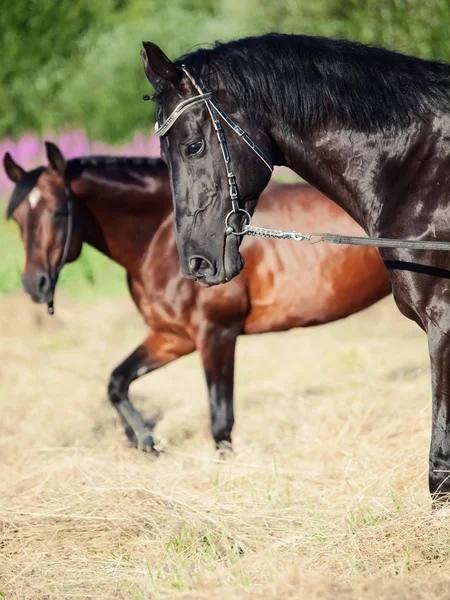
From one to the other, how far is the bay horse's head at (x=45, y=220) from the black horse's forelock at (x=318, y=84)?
7.07 feet

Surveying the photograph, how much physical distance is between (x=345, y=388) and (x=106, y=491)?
117 inches

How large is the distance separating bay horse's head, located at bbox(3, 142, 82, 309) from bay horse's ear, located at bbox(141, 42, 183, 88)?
213cm

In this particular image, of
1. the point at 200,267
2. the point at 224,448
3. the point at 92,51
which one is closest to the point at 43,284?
the point at 224,448

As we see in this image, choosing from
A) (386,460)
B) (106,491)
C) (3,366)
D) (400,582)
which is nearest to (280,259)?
(386,460)

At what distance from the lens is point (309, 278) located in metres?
5.21

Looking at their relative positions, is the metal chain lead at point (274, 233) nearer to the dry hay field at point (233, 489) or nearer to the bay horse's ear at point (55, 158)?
the dry hay field at point (233, 489)

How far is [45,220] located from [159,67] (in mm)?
2258

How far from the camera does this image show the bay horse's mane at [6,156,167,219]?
5312mm

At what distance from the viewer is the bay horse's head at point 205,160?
3.21 metres

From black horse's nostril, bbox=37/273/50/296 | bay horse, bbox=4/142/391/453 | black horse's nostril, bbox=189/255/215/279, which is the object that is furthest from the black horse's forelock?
black horse's nostril, bbox=37/273/50/296

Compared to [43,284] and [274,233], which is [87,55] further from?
[274,233]

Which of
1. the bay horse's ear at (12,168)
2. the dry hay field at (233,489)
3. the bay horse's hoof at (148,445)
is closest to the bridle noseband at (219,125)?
the dry hay field at (233,489)

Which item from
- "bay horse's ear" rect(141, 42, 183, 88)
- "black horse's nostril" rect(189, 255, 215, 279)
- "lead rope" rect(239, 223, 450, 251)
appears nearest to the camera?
"lead rope" rect(239, 223, 450, 251)

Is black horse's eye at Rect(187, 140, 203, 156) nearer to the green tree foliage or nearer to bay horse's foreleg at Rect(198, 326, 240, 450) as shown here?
bay horse's foreleg at Rect(198, 326, 240, 450)
